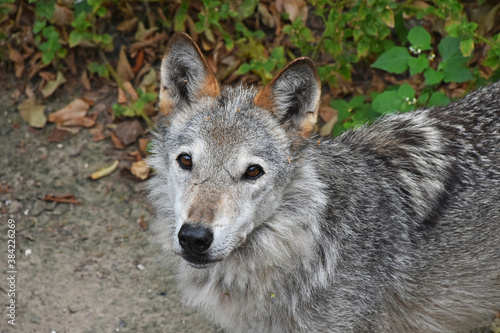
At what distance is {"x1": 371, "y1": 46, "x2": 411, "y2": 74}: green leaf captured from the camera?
5629mm

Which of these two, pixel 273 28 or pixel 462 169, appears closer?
pixel 462 169

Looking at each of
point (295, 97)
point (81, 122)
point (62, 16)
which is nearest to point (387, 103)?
point (295, 97)

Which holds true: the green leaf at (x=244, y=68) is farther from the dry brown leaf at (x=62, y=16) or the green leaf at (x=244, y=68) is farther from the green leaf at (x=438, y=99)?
the dry brown leaf at (x=62, y=16)

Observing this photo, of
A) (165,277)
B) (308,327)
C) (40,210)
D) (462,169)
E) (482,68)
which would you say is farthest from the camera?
(482,68)

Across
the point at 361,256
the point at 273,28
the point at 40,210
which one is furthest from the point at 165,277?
the point at 273,28

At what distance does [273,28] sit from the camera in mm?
7539

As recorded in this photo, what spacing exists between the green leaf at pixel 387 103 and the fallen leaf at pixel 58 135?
375 cm

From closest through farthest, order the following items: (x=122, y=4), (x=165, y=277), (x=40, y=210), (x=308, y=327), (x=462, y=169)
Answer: (x=308, y=327)
(x=462, y=169)
(x=165, y=277)
(x=40, y=210)
(x=122, y=4)

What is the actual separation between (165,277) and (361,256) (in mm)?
2539

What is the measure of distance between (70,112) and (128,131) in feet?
2.64

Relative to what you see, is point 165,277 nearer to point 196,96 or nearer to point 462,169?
point 196,96

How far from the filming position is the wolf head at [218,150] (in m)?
3.69

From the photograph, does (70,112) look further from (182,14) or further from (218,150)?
(218,150)

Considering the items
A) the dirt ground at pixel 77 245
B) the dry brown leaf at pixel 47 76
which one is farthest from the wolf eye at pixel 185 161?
the dry brown leaf at pixel 47 76
